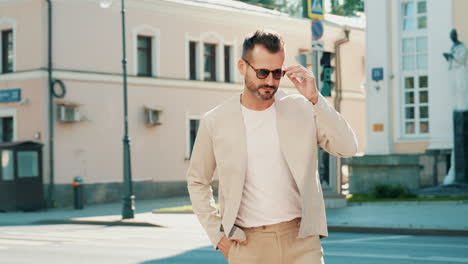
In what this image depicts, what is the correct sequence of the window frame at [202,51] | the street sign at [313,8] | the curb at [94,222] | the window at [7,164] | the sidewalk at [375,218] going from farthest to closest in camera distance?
the window frame at [202,51] → the window at [7,164] → the curb at [94,222] → the street sign at [313,8] → the sidewalk at [375,218]

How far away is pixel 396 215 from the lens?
63.5 feet

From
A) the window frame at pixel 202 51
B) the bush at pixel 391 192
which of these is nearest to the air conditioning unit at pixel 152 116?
the window frame at pixel 202 51

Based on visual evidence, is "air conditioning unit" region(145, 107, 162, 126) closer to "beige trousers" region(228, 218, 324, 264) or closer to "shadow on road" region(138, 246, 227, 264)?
"shadow on road" region(138, 246, 227, 264)

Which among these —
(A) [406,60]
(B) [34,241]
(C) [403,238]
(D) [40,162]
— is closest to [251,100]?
(C) [403,238]

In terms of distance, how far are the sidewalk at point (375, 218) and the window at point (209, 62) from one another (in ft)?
31.5

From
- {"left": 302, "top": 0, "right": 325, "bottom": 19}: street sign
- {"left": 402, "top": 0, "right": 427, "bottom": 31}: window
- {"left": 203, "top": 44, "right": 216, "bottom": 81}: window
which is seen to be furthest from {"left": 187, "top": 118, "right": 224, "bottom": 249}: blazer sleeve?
{"left": 203, "top": 44, "right": 216, "bottom": 81}: window

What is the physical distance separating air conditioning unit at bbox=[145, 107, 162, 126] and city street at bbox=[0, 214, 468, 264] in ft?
47.7

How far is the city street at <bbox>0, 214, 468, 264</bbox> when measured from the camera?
41.8ft

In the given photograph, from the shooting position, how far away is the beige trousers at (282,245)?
15.0 feet

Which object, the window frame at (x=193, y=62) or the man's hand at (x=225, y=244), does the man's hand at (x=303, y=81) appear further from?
the window frame at (x=193, y=62)

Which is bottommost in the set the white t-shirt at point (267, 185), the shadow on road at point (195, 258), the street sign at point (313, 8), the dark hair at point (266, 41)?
the shadow on road at point (195, 258)

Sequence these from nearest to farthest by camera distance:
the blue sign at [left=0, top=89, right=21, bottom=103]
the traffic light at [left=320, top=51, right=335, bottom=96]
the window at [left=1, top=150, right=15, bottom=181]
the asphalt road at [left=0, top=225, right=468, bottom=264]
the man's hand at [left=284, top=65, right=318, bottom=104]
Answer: the man's hand at [left=284, top=65, right=318, bottom=104] → the asphalt road at [left=0, top=225, right=468, bottom=264] → the traffic light at [left=320, top=51, right=335, bottom=96] → the window at [left=1, top=150, right=15, bottom=181] → the blue sign at [left=0, top=89, right=21, bottom=103]

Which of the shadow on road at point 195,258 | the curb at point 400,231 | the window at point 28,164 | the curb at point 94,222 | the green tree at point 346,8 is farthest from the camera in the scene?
the green tree at point 346,8

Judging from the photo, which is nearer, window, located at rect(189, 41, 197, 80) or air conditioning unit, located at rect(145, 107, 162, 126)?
air conditioning unit, located at rect(145, 107, 162, 126)
